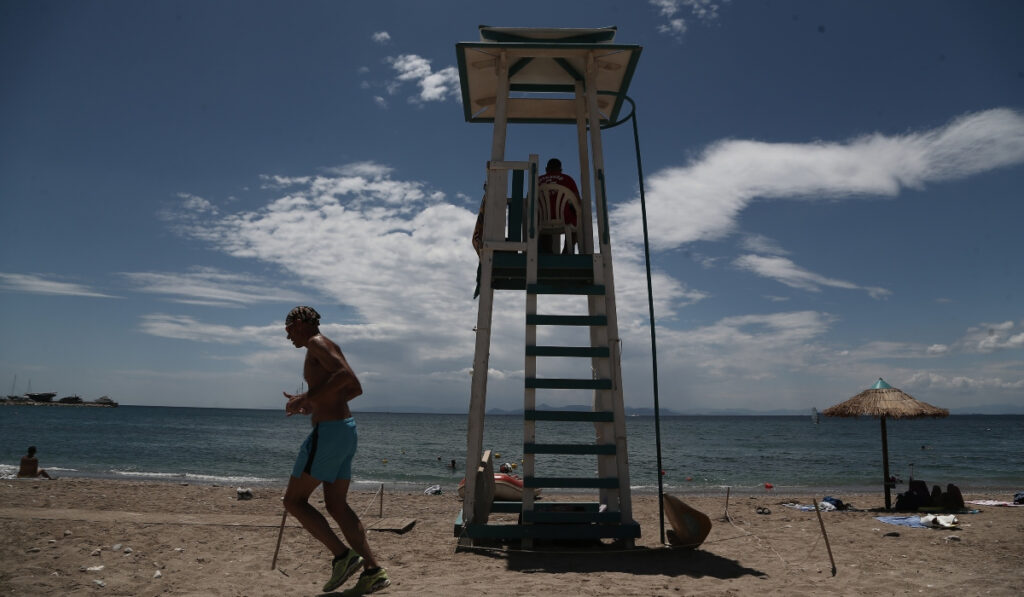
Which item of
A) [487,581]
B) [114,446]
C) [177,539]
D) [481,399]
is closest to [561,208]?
[481,399]

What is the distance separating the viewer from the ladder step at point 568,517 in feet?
22.7

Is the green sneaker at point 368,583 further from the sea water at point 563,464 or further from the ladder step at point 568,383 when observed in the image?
the sea water at point 563,464

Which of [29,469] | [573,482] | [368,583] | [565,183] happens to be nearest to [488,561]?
[573,482]

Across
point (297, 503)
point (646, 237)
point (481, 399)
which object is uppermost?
point (646, 237)

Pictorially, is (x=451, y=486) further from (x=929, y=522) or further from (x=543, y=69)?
(x=543, y=69)

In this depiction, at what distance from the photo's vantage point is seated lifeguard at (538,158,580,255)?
785 cm

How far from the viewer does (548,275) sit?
796cm

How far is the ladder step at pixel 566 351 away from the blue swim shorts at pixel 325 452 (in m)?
2.84

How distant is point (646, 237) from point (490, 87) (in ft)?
10.1

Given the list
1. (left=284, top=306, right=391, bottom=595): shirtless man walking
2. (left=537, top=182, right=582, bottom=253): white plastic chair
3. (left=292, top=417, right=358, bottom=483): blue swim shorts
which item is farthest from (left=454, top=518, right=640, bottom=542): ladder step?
(left=537, top=182, right=582, bottom=253): white plastic chair

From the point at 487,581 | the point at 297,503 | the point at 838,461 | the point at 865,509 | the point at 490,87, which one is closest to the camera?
the point at 297,503

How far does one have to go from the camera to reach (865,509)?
13750 millimetres

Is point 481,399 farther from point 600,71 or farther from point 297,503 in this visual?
point 600,71

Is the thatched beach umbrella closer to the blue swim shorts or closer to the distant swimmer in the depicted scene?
the blue swim shorts
